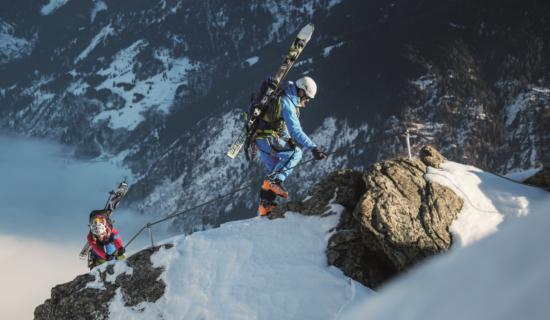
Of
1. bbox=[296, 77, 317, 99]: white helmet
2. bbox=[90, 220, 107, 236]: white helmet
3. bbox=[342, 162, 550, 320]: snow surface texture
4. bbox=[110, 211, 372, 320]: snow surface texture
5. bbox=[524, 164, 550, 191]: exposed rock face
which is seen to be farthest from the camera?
bbox=[90, 220, 107, 236]: white helmet

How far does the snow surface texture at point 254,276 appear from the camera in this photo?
11.3 meters

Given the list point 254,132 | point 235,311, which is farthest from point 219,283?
point 254,132

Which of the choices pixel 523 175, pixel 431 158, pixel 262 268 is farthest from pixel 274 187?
pixel 523 175

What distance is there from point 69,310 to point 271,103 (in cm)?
699

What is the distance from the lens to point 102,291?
1314 centimetres

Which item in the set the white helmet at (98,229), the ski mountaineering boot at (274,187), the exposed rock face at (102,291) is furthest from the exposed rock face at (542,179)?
the white helmet at (98,229)

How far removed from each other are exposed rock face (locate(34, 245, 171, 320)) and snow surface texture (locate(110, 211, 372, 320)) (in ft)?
0.60

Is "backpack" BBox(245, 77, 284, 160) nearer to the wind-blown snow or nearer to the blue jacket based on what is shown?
the blue jacket

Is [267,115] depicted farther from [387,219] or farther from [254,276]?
[387,219]

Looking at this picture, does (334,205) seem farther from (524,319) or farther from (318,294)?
(524,319)

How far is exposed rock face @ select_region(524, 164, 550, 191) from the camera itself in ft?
43.2

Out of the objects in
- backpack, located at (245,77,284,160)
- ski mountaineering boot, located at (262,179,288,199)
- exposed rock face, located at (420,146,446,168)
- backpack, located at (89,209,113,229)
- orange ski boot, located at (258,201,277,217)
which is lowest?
exposed rock face, located at (420,146,446,168)

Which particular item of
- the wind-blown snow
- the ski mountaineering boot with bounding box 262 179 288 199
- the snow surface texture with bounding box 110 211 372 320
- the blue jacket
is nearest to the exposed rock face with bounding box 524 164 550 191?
the wind-blown snow

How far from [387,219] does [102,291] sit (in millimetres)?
6487
